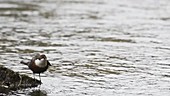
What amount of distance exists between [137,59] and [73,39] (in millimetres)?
4955

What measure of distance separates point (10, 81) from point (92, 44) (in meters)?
8.08

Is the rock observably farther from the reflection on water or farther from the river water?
the reflection on water

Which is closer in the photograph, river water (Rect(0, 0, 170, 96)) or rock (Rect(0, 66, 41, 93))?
rock (Rect(0, 66, 41, 93))

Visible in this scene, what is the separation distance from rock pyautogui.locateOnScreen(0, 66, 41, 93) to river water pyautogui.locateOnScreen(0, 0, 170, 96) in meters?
0.23

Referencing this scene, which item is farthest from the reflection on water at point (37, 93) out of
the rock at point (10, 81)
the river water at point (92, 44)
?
the rock at point (10, 81)

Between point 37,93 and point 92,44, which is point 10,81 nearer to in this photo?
point 37,93

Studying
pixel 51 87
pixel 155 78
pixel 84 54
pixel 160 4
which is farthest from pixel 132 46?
pixel 160 4

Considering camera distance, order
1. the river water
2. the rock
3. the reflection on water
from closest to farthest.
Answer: the rock < the reflection on water < the river water

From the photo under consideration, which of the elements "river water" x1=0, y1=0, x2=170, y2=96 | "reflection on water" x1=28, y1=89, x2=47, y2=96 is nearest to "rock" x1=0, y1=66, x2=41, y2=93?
"river water" x1=0, y1=0, x2=170, y2=96

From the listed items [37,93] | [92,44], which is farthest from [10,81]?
[92,44]

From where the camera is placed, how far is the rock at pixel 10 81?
12.9 m

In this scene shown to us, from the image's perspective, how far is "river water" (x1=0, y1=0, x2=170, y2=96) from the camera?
13977mm

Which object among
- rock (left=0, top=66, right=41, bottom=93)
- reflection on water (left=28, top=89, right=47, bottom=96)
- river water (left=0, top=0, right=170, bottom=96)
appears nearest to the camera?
rock (left=0, top=66, right=41, bottom=93)

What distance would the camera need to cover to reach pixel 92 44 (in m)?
20.8
